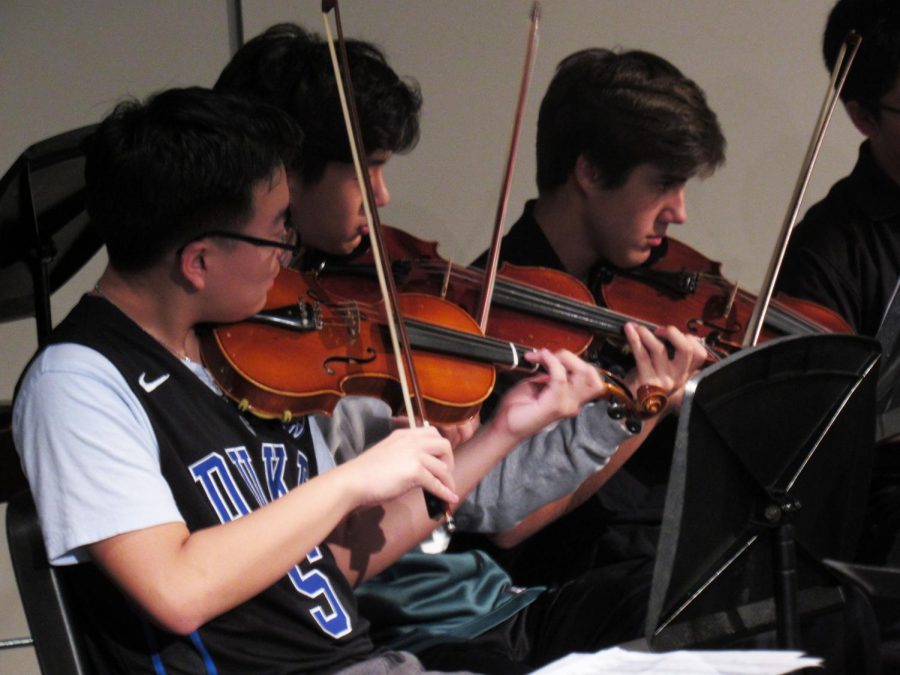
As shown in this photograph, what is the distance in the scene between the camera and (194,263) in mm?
1351

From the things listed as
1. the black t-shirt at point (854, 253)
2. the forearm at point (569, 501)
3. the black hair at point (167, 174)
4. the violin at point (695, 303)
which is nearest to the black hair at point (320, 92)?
the black hair at point (167, 174)

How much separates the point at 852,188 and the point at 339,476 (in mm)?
1362

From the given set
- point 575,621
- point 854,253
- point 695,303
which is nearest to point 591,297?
point 695,303

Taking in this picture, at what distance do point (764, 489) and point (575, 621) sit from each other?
16.1 inches

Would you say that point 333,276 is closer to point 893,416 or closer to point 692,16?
point 893,416

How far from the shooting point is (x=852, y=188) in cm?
225

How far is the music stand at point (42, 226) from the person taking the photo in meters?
1.63

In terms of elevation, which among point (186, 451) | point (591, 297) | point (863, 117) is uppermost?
point (863, 117)

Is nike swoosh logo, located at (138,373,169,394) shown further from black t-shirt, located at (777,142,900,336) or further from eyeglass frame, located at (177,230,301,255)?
black t-shirt, located at (777,142,900,336)

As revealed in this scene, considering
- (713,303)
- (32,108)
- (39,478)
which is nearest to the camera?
(39,478)

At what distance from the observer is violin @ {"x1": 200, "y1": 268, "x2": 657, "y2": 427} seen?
4.59ft

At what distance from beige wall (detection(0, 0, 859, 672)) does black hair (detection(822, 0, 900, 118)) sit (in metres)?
0.49

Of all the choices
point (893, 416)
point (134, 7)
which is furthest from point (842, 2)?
point (134, 7)

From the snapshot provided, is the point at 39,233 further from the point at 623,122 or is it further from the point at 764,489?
the point at 764,489
